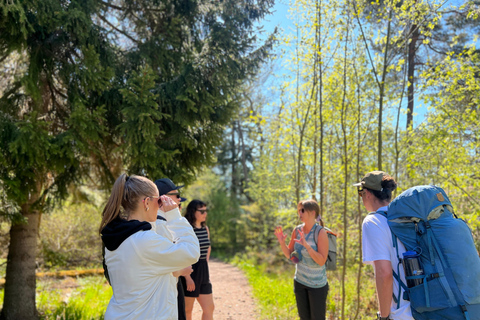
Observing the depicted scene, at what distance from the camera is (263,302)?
7660mm

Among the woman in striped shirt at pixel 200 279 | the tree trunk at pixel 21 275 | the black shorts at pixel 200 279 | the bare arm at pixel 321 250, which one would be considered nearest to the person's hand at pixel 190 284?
the woman in striped shirt at pixel 200 279

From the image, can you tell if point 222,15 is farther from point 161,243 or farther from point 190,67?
point 161,243

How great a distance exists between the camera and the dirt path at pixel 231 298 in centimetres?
719

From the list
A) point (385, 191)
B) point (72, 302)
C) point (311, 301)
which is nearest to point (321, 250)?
point (311, 301)

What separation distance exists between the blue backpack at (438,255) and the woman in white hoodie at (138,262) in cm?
130

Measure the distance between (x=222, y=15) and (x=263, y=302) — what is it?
5926 millimetres

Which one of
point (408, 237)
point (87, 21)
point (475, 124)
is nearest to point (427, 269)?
point (408, 237)

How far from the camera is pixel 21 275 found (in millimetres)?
6023

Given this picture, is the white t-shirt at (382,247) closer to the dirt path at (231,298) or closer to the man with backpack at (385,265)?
the man with backpack at (385,265)

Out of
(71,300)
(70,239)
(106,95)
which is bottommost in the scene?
(71,300)

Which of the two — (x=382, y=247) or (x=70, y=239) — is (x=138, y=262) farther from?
(x=70, y=239)

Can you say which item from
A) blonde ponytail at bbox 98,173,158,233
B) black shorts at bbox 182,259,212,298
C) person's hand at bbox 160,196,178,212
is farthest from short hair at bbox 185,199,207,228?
blonde ponytail at bbox 98,173,158,233

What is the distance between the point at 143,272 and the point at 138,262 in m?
0.07

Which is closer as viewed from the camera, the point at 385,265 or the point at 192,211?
the point at 385,265
